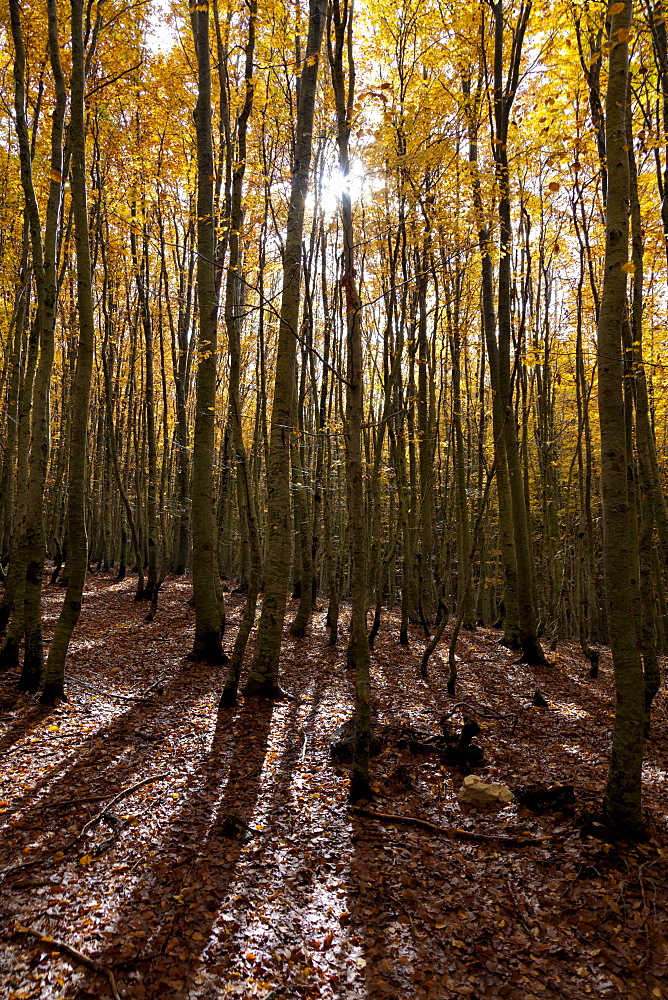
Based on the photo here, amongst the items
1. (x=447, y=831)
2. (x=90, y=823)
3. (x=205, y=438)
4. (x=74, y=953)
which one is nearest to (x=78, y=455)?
(x=205, y=438)

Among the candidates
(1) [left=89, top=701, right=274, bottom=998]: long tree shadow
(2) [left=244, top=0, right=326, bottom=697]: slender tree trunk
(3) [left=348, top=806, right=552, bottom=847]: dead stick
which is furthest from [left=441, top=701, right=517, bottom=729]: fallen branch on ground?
(1) [left=89, top=701, right=274, bottom=998]: long tree shadow

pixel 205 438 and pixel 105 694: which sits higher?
pixel 205 438

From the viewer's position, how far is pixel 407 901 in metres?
3.36

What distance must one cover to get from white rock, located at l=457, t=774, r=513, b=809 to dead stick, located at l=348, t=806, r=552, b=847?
37 centimetres

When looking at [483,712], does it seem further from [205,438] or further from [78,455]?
[78,455]

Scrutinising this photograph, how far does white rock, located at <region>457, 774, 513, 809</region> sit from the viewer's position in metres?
4.42

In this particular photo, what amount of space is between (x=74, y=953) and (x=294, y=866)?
1421mm

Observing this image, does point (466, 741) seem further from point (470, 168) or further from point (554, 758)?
point (470, 168)

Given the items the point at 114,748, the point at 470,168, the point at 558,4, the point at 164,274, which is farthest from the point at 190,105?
the point at 114,748

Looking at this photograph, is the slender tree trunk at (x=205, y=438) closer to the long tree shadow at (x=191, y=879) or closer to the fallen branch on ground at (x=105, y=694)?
the fallen branch on ground at (x=105, y=694)

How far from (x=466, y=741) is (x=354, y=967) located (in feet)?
8.91

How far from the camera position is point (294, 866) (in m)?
3.62

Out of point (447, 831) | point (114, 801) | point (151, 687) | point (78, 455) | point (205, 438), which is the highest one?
point (205, 438)

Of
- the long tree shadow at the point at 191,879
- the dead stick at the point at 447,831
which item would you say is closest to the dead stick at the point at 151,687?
the long tree shadow at the point at 191,879
